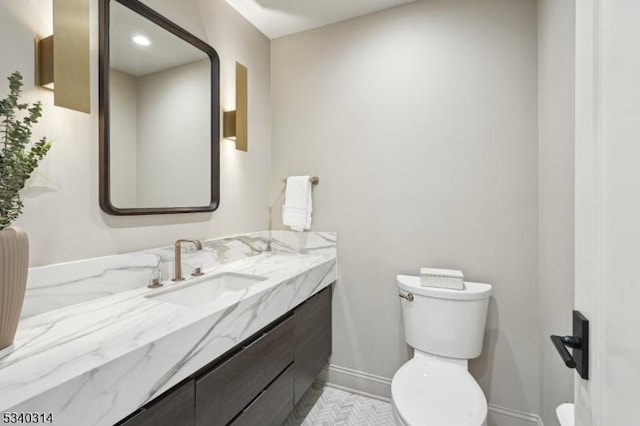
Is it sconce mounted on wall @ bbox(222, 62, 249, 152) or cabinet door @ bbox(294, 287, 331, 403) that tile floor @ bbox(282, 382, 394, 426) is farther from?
sconce mounted on wall @ bbox(222, 62, 249, 152)

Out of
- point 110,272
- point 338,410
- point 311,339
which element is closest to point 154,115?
point 110,272

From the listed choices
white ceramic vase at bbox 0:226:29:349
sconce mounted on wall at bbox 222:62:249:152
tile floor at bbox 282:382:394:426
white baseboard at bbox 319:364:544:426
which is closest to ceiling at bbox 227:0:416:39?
sconce mounted on wall at bbox 222:62:249:152

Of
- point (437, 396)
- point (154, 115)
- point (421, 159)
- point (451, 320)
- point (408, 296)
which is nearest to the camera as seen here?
point (437, 396)

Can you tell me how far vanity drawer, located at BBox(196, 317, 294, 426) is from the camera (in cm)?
96

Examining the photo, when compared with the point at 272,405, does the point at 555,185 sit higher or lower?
higher

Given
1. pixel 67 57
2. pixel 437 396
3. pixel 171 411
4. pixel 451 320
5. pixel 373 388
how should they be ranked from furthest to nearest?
1. pixel 373 388
2. pixel 451 320
3. pixel 437 396
4. pixel 67 57
5. pixel 171 411

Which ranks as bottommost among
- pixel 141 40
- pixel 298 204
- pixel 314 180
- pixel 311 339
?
pixel 311 339

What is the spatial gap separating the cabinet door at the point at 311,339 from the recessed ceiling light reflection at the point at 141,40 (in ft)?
4.76

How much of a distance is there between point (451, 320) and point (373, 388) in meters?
0.78

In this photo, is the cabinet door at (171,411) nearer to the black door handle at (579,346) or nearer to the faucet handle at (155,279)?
the faucet handle at (155,279)

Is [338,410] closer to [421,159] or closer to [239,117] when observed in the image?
[421,159]

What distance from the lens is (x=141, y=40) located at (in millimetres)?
1307

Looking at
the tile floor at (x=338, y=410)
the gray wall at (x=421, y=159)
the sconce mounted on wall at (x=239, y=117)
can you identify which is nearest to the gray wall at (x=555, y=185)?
the gray wall at (x=421, y=159)

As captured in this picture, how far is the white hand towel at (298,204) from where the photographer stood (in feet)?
6.48
